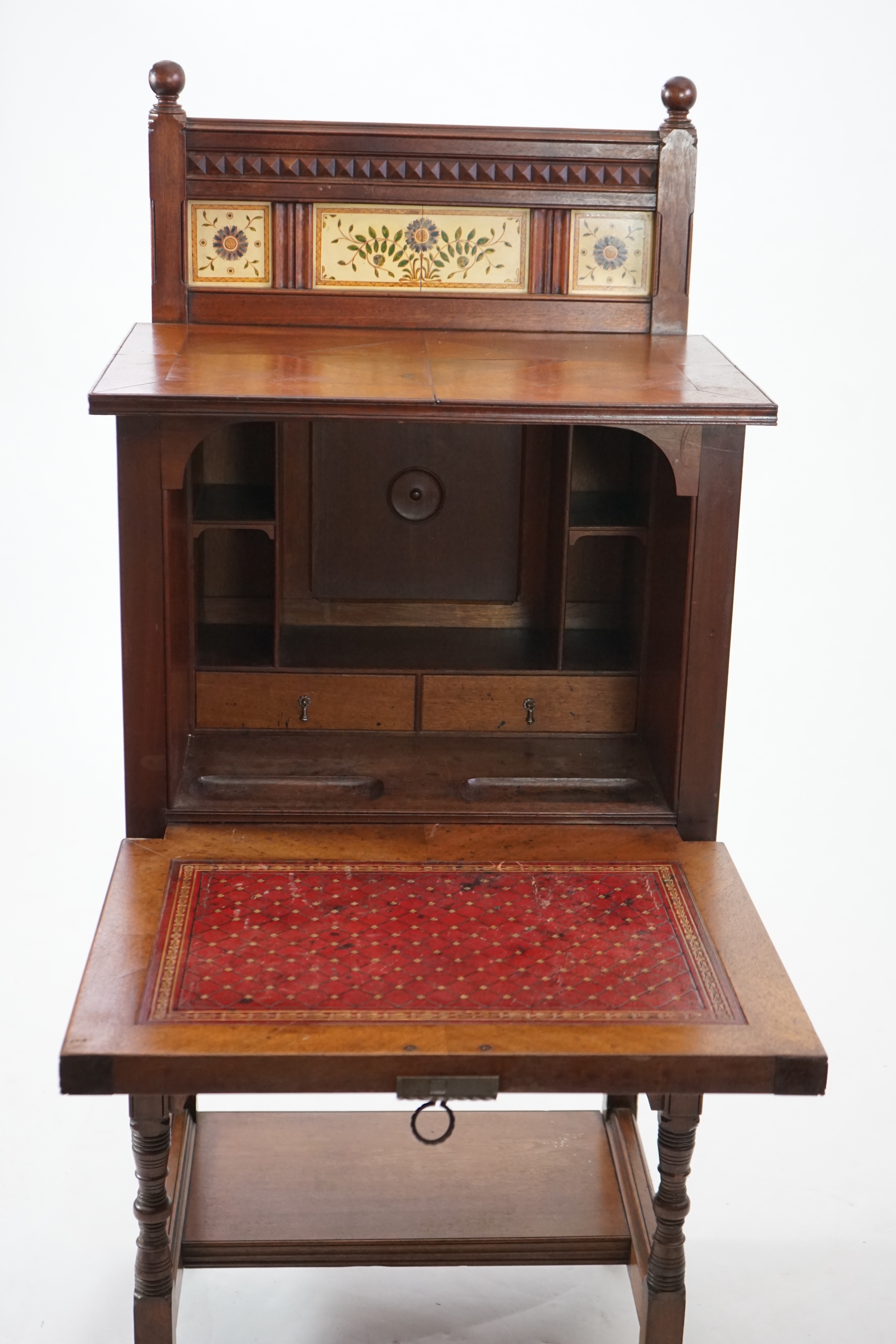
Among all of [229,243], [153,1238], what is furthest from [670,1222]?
[229,243]

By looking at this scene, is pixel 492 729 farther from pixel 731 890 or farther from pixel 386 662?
pixel 731 890

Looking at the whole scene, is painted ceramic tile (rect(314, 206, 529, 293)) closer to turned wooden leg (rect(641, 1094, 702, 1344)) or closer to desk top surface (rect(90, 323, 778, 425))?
desk top surface (rect(90, 323, 778, 425))

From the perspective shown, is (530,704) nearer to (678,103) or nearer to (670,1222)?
(670,1222)

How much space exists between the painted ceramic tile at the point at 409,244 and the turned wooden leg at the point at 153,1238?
5.70 feet

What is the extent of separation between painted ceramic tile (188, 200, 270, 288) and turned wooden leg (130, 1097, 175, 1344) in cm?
169

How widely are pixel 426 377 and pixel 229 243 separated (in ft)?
2.35

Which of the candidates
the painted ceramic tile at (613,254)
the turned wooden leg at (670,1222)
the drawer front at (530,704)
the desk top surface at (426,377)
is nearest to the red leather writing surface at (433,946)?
the turned wooden leg at (670,1222)

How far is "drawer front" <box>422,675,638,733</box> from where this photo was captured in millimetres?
3766

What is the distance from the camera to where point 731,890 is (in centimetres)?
330

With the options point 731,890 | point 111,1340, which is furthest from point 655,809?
point 111,1340

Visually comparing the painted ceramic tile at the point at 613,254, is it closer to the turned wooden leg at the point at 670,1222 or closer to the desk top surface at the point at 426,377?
the desk top surface at the point at 426,377

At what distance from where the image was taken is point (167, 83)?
3721 mm

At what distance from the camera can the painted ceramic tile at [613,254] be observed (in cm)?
384

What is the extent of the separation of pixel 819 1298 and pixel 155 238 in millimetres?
2507
